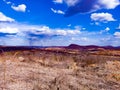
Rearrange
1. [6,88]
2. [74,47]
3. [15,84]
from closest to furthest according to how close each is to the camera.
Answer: [6,88], [15,84], [74,47]

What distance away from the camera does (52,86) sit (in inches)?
397

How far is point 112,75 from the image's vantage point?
549 inches

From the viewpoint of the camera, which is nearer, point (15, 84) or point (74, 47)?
point (15, 84)

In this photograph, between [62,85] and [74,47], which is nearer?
[62,85]

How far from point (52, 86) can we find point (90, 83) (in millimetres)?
2030

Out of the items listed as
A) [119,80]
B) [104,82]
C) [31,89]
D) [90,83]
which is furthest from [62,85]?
[119,80]

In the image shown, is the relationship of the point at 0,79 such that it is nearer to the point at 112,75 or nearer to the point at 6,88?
the point at 6,88

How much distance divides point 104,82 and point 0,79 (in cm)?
429

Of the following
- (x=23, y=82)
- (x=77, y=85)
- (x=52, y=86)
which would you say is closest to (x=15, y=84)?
(x=23, y=82)

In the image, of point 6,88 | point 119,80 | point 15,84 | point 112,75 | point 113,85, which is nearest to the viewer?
point 6,88

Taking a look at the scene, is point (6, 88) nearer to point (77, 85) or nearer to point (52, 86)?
point (52, 86)

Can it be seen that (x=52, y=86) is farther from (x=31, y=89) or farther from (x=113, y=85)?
(x=113, y=85)

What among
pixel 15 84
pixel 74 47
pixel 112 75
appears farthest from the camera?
pixel 74 47

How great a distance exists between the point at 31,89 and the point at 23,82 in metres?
1.18
